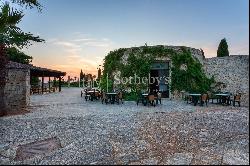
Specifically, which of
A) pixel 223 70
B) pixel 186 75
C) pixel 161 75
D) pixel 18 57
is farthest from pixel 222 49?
pixel 18 57

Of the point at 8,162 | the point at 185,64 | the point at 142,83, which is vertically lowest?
the point at 8,162

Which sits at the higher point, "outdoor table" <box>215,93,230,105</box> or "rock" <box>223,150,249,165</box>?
"outdoor table" <box>215,93,230,105</box>

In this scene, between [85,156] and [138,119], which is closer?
[85,156]

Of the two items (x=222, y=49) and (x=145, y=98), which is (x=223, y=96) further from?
(x=222, y=49)

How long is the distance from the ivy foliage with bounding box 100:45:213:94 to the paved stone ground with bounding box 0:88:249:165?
7.22 metres

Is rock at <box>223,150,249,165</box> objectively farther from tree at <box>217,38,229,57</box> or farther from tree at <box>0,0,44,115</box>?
tree at <box>217,38,229,57</box>

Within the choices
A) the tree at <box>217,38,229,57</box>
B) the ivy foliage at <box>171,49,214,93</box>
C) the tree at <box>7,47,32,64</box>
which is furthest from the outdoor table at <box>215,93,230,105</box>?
the tree at <box>7,47,32,64</box>

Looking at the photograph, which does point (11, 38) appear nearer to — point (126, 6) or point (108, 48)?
point (126, 6)

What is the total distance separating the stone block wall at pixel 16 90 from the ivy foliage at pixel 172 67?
6.81 metres

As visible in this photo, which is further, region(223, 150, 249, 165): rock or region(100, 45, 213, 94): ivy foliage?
region(100, 45, 213, 94): ivy foliage

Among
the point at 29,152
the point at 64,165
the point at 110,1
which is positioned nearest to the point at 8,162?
the point at 29,152

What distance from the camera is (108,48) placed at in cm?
2103

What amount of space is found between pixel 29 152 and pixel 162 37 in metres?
16.3

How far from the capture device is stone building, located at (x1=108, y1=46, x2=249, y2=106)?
748 inches
